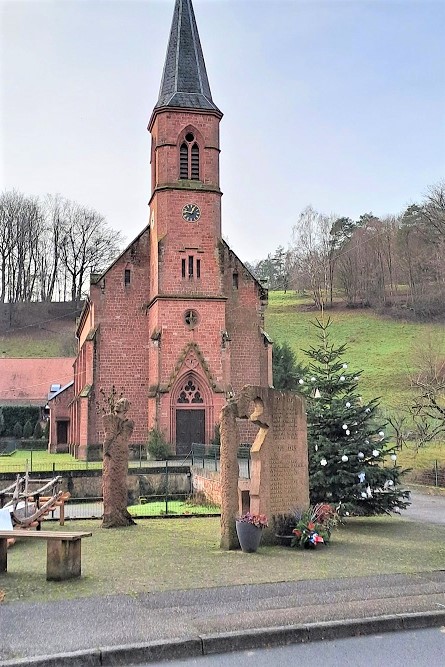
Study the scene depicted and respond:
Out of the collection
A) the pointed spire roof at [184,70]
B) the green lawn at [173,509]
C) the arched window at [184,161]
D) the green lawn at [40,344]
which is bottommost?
the green lawn at [173,509]

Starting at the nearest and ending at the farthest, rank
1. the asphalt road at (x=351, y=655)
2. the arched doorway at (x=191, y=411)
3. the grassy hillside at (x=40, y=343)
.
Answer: the asphalt road at (x=351, y=655), the arched doorway at (x=191, y=411), the grassy hillside at (x=40, y=343)

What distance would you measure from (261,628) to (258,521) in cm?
479

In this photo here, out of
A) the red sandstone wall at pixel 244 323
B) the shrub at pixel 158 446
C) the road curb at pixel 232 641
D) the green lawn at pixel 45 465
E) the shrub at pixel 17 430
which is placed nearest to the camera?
the road curb at pixel 232 641

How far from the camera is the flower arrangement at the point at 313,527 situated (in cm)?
1204

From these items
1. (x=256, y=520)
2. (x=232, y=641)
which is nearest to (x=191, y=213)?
(x=256, y=520)

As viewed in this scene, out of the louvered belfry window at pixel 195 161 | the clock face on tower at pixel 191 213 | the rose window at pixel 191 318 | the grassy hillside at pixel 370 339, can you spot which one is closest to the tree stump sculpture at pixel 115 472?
the rose window at pixel 191 318

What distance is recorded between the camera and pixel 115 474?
50.1ft

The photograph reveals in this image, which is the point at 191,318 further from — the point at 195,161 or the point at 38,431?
the point at 38,431

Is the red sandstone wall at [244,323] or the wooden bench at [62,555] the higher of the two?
the red sandstone wall at [244,323]

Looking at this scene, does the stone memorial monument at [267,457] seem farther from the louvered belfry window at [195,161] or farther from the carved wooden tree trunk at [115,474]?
the louvered belfry window at [195,161]

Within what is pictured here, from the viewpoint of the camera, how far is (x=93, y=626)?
7.00 meters

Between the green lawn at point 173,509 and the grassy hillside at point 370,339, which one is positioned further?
the grassy hillside at point 370,339

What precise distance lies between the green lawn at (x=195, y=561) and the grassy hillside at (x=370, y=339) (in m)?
36.2

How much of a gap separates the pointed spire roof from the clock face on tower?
17.6 feet
